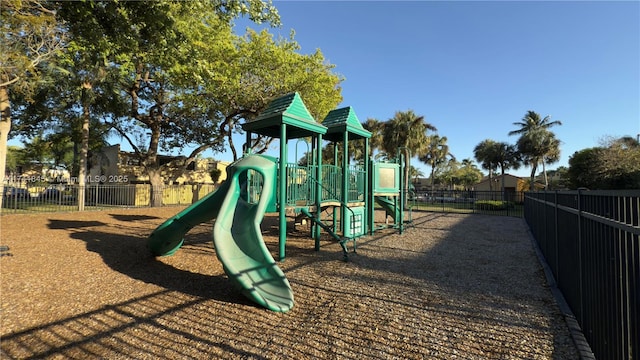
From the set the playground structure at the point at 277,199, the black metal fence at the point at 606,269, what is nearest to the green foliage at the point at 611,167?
the playground structure at the point at 277,199

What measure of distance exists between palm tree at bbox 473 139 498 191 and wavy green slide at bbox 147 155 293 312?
47578 mm

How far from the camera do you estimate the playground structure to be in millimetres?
4449

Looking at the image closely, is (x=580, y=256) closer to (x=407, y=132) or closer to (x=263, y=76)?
(x=263, y=76)

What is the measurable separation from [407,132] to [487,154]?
25.2m

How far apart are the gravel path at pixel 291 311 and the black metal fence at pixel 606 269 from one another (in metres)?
0.49

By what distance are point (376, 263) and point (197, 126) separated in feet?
64.7

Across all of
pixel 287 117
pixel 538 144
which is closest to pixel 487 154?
pixel 538 144

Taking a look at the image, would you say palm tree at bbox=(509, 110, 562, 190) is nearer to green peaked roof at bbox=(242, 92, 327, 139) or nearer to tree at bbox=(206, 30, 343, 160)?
tree at bbox=(206, 30, 343, 160)

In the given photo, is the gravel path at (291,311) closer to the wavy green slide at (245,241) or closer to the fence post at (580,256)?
the wavy green slide at (245,241)

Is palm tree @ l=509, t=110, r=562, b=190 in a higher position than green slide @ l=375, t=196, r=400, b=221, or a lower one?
higher

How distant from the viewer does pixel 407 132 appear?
1081 inches

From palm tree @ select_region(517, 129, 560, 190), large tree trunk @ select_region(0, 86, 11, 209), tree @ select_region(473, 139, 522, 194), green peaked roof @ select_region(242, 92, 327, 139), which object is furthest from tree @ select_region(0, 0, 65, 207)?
tree @ select_region(473, 139, 522, 194)

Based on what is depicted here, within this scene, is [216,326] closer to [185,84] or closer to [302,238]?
[302,238]

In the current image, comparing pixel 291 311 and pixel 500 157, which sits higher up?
pixel 500 157
